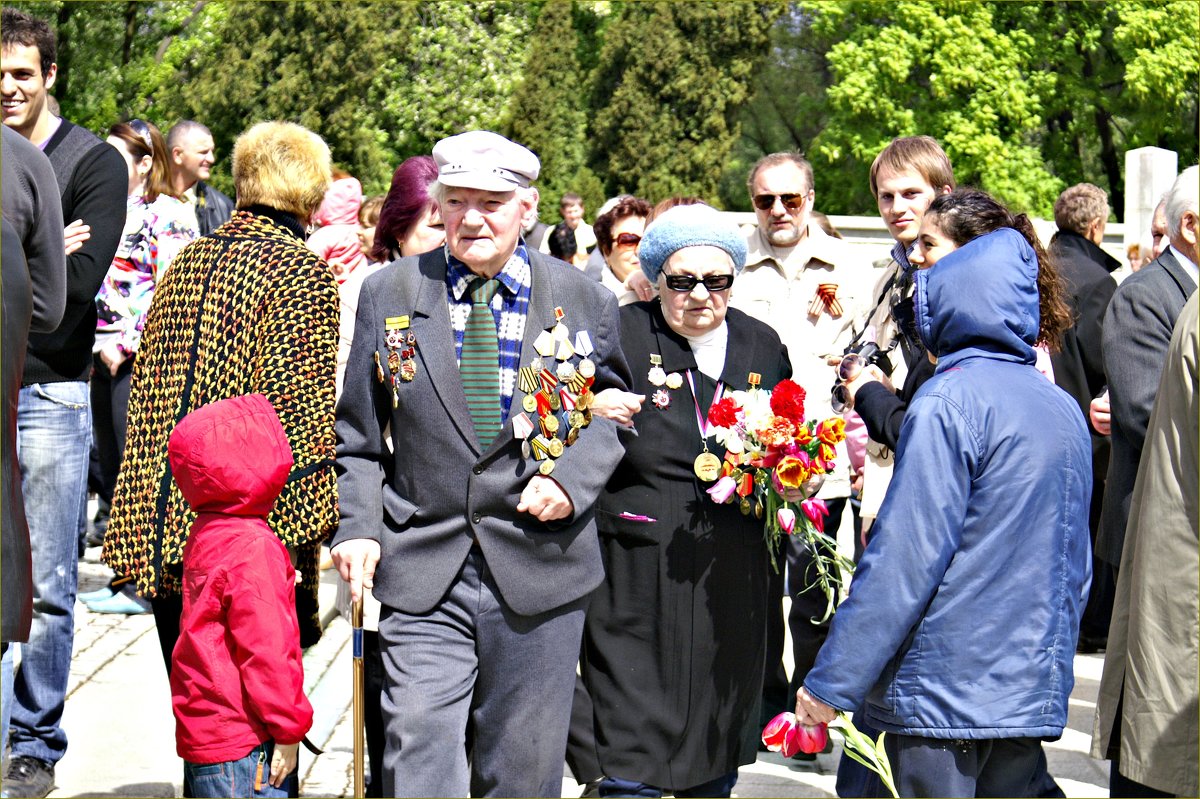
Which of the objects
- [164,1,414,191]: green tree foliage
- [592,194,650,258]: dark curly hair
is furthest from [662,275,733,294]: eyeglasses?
[164,1,414,191]: green tree foliage

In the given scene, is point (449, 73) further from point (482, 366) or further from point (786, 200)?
point (482, 366)

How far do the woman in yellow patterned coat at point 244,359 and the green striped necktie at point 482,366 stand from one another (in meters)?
0.56

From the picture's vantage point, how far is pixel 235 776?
12.9 feet

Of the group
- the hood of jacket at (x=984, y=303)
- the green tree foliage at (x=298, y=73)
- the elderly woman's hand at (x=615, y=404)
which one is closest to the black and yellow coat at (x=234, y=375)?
the elderly woman's hand at (x=615, y=404)

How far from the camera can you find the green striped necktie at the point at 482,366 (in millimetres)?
3980

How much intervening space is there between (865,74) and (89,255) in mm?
36037

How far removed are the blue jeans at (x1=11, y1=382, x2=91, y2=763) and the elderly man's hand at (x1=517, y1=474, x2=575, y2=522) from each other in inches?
76.1

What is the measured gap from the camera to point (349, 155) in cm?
3759

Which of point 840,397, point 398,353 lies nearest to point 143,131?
point 398,353

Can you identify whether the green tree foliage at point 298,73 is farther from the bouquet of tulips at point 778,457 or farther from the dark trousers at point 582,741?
the bouquet of tulips at point 778,457

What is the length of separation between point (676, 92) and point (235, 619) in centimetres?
3858

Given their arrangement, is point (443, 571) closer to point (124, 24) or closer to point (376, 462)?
point (376, 462)

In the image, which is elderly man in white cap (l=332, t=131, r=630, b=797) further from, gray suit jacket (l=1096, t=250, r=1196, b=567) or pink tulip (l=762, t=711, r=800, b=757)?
gray suit jacket (l=1096, t=250, r=1196, b=567)

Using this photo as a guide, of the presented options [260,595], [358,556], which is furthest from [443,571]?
[260,595]
